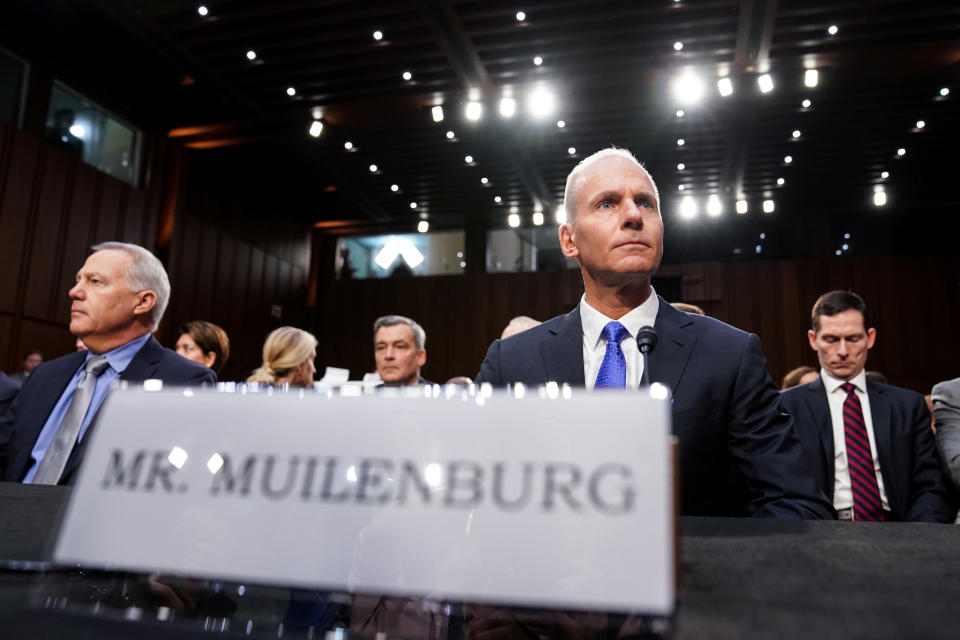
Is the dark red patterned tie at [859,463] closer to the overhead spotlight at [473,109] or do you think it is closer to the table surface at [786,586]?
the table surface at [786,586]

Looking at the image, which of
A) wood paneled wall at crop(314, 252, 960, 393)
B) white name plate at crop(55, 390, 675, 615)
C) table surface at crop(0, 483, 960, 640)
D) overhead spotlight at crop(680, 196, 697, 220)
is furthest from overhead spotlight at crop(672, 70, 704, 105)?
white name plate at crop(55, 390, 675, 615)

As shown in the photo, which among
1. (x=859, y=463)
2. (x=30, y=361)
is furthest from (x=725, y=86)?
(x=30, y=361)

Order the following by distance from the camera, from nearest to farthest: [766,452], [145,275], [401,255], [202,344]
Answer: [766,452], [145,275], [202,344], [401,255]

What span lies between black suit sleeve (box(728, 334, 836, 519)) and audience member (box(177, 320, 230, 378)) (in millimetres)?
3780

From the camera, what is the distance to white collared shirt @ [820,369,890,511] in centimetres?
303

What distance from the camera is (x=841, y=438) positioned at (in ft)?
10.4

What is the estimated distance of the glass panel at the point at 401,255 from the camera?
11461mm

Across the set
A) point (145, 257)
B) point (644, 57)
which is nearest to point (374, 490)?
point (145, 257)

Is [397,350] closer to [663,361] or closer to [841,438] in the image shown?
[841,438]

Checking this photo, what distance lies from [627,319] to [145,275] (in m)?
1.83

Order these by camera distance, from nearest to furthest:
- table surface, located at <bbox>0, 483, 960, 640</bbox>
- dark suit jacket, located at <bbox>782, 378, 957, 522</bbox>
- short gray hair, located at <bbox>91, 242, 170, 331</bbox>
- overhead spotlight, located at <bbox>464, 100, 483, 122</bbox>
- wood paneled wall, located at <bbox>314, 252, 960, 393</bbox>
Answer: table surface, located at <bbox>0, 483, 960, 640</bbox>, short gray hair, located at <bbox>91, 242, 170, 331</bbox>, dark suit jacket, located at <bbox>782, 378, 957, 522</bbox>, overhead spotlight, located at <bbox>464, 100, 483, 122</bbox>, wood paneled wall, located at <bbox>314, 252, 960, 393</bbox>

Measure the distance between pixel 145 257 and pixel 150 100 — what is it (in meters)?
6.53

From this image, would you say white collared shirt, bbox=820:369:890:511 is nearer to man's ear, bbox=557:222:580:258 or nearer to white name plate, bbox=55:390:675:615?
man's ear, bbox=557:222:580:258

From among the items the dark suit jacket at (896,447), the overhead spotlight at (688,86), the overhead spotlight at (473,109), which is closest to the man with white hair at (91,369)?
the dark suit jacket at (896,447)
